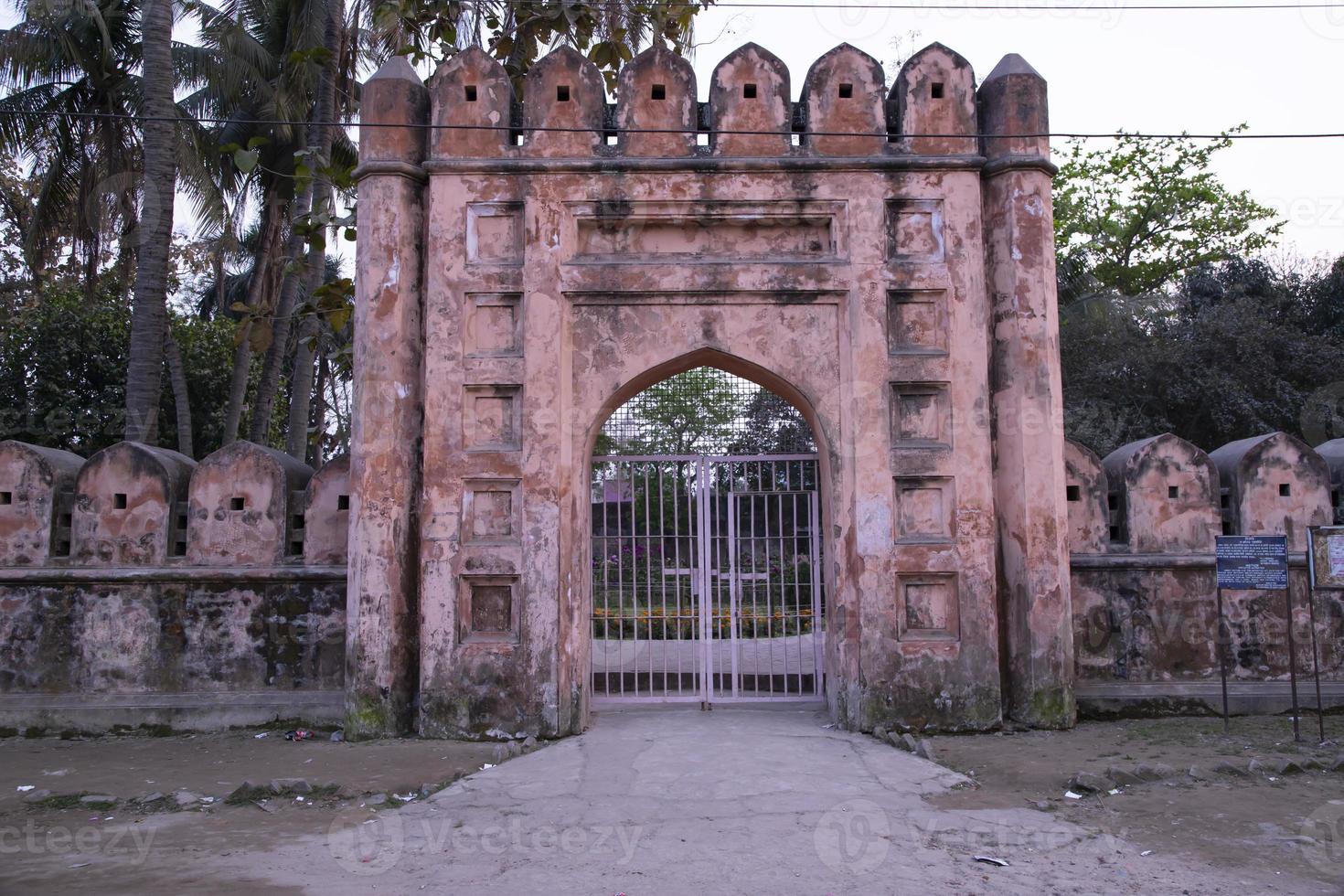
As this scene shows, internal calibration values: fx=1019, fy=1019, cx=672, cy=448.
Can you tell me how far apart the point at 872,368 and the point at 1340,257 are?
49.8 ft

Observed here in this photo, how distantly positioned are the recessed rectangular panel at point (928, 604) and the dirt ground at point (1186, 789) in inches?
31.9

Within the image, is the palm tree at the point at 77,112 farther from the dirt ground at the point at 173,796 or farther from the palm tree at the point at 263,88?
the dirt ground at the point at 173,796

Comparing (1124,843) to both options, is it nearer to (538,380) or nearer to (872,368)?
(872,368)

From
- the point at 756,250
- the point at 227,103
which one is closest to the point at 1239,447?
the point at 756,250

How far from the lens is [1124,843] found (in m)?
5.18

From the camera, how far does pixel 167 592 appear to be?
8.26m

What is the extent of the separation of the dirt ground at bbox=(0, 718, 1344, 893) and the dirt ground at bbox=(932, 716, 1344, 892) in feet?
0.04

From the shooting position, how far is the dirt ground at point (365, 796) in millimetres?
4961

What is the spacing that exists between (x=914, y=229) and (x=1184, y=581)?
362 cm

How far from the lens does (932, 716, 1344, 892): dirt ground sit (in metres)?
5.11

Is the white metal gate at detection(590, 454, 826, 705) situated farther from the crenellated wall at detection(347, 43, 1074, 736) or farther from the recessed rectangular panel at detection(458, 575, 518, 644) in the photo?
the recessed rectangular panel at detection(458, 575, 518, 644)

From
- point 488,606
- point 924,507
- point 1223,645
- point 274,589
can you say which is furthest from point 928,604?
point 274,589

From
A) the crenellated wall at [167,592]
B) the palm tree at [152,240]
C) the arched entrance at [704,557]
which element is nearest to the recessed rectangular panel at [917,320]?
the arched entrance at [704,557]

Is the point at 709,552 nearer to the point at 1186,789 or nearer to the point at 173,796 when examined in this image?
the point at 1186,789
